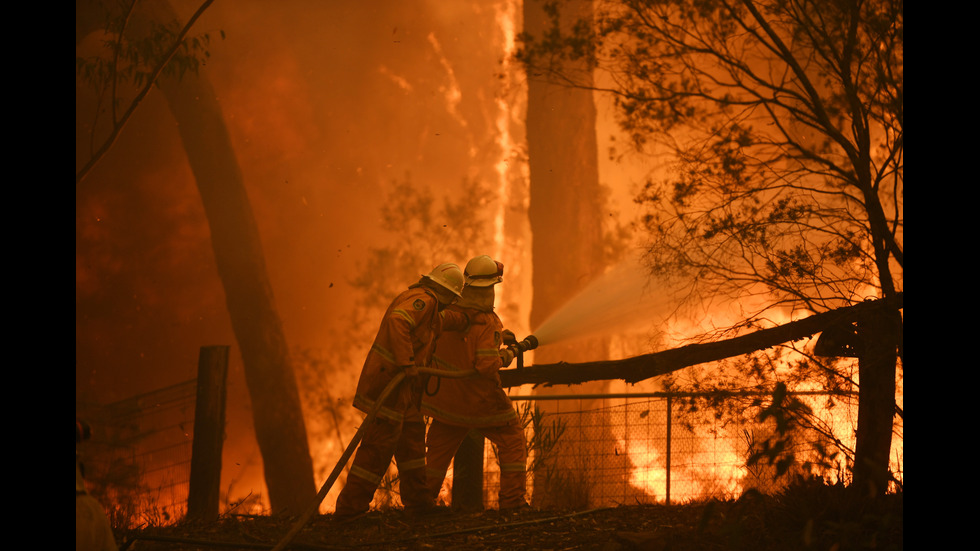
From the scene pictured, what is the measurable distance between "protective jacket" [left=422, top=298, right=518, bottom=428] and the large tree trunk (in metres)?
3.87

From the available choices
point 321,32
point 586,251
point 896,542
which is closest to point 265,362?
point 321,32

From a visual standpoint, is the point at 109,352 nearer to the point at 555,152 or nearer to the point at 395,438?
the point at 395,438

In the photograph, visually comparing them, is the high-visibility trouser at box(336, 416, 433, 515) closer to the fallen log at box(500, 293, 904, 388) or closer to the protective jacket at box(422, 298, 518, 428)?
the protective jacket at box(422, 298, 518, 428)

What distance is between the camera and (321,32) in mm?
8859

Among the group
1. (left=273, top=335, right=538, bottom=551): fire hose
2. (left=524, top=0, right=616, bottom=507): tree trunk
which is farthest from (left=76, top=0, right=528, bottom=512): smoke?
(left=273, top=335, right=538, bottom=551): fire hose

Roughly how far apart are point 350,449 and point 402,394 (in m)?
0.87

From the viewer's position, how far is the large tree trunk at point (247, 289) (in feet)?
27.0

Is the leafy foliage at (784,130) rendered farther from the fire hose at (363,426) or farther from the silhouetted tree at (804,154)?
the fire hose at (363,426)

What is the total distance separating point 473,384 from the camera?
17.0 feet

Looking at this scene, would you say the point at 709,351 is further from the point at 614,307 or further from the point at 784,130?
the point at 614,307

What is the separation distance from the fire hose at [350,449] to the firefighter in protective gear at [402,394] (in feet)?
0.40

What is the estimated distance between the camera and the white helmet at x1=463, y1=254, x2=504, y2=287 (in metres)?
5.25

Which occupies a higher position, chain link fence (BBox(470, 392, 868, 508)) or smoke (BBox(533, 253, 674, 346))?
smoke (BBox(533, 253, 674, 346))
